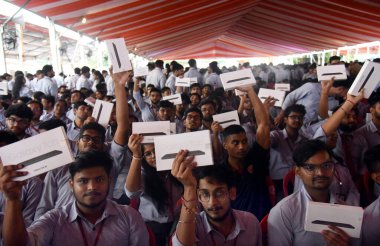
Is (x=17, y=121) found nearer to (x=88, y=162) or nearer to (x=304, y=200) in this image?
(x=88, y=162)

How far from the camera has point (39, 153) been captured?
5.33ft

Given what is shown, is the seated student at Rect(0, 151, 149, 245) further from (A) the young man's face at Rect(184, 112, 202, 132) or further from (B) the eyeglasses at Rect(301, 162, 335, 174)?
(A) the young man's face at Rect(184, 112, 202, 132)

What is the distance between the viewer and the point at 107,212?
6.62ft

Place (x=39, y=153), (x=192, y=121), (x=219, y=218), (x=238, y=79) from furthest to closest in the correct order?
(x=192, y=121) → (x=238, y=79) → (x=219, y=218) → (x=39, y=153)

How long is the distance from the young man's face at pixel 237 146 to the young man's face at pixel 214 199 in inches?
35.7

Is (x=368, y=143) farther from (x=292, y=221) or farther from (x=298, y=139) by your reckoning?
(x=292, y=221)

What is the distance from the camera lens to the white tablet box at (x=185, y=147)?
1635 millimetres

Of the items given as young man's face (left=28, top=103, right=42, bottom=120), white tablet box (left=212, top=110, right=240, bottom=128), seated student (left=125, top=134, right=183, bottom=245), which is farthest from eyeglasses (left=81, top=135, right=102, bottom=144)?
young man's face (left=28, top=103, right=42, bottom=120)

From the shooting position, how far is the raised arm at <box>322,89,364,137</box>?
9.21 ft

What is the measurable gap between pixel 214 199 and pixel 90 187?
0.66m

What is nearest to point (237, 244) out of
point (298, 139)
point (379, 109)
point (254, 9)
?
point (298, 139)

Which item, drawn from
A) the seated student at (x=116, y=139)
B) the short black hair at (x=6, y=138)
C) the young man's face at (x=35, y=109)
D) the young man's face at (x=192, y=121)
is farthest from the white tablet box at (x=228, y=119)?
the young man's face at (x=35, y=109)

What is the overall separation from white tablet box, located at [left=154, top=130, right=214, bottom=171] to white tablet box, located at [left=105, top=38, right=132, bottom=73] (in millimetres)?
1180

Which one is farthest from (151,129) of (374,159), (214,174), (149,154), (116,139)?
(374,159)
